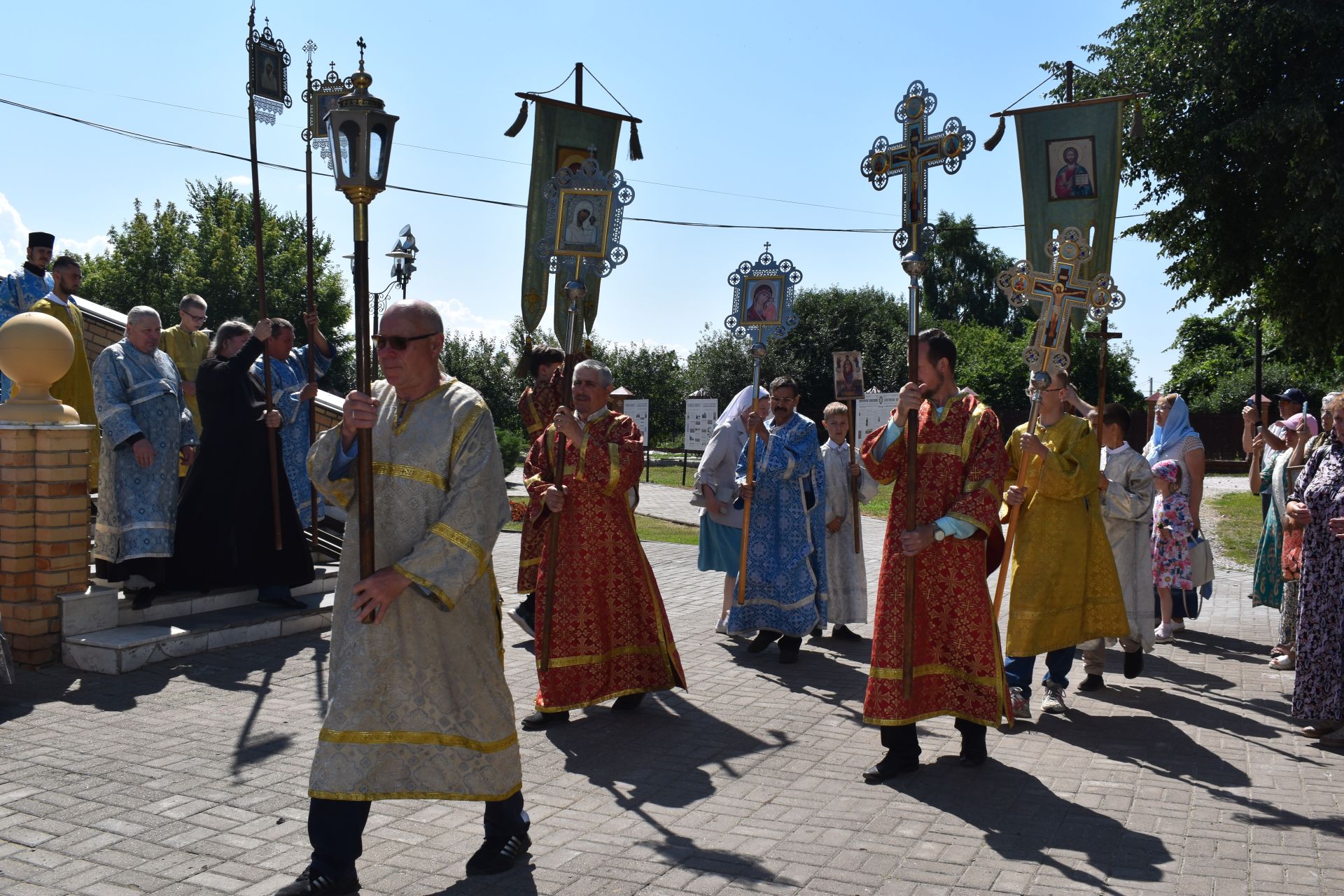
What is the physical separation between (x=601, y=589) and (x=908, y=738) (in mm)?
1928

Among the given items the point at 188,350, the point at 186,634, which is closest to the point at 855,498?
the point at 186,634

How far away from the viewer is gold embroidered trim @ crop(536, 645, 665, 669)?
6527mm

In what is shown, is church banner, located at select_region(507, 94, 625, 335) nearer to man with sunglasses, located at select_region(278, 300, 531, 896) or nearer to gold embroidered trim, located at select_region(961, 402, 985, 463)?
gold embroidered trim, located at select_region(961, 402, 985, 463)

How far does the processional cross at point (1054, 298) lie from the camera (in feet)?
22.0

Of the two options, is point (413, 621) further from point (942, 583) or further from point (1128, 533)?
point (1128, 533)

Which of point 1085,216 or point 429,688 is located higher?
point 1085,216

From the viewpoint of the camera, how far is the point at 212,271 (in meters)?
47.8

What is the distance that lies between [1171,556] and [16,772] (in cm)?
831

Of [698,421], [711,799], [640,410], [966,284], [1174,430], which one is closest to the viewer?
[711,799]

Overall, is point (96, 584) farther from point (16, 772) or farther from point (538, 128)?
point (538, 128)

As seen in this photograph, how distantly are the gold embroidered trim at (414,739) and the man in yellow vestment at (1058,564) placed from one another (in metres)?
3.66

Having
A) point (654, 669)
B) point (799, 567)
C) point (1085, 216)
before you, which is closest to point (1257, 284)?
point (1085, 216)

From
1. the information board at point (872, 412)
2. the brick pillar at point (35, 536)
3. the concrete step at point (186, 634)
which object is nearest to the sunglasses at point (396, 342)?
the concrete step at point (186, 634)

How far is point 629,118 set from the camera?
302 inches
